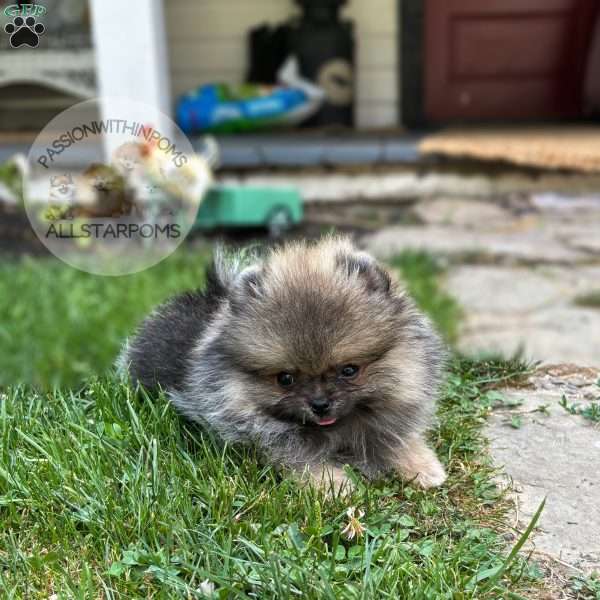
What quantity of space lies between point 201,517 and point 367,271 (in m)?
0.79

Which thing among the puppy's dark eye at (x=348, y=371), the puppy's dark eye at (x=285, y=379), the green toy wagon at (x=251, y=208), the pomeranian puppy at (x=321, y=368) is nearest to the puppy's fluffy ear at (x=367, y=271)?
the pomeranian puppy at (x=321, y=368)

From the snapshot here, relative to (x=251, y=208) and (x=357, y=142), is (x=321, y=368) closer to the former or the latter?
(x=251, y=208)

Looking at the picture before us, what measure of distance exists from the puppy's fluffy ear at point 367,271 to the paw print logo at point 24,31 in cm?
500

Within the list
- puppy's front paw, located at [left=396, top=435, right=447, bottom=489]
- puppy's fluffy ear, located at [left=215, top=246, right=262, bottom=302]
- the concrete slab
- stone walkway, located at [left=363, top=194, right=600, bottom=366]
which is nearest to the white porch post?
stone walkway, located at [left=363, top=194, right=600, bottom=366]

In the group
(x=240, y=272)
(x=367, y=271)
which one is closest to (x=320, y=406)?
(x=367, y=271)

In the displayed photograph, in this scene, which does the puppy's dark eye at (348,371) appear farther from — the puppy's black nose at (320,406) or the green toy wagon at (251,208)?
the green toy wagon at (251,208)

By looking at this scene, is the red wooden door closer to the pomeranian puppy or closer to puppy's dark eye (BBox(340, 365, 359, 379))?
the pomeranian puppy

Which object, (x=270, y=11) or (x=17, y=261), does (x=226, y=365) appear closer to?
(x=17, y=261)

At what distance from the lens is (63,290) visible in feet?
18.0

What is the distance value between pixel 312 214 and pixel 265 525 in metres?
5.33

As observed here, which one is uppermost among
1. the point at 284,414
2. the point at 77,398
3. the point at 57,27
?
the point at 57,27

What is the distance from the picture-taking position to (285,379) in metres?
2.21

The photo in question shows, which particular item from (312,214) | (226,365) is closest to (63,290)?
(312,214)

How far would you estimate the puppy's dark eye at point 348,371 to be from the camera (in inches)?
87.4
